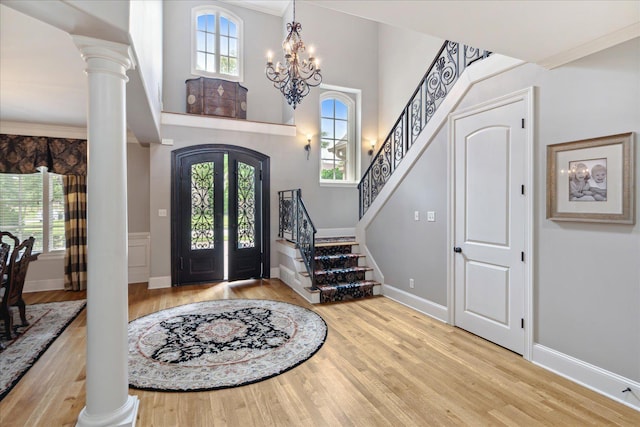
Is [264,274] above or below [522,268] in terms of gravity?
below

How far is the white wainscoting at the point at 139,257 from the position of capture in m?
5.87

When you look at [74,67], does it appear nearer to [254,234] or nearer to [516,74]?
[254,234]

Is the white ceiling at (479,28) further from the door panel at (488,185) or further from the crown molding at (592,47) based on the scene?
the door panel at (488,185)

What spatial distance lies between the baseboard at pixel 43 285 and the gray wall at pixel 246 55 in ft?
11.6

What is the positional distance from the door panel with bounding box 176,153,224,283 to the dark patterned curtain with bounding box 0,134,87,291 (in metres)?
1.54

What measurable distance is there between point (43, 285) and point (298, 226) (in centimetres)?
432

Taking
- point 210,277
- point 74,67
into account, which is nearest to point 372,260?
point 210,277

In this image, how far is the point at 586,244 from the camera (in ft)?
8.43

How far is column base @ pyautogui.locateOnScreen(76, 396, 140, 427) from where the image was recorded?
1.88m

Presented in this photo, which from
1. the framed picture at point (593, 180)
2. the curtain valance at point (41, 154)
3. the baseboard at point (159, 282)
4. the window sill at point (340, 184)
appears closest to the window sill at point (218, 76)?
the curtain valance at point (41, 154)

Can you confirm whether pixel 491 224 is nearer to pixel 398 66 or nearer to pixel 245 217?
pixel 245 217

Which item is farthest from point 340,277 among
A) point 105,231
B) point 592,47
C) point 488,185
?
point 592,47

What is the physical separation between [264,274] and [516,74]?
4.88 metres

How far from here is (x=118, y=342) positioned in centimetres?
200
